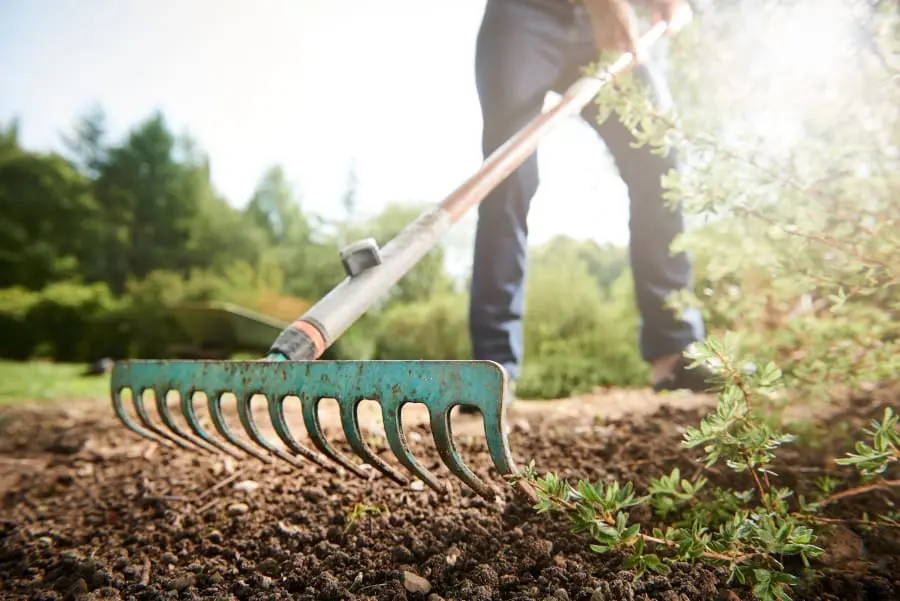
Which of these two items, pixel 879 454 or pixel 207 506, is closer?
pixel 879 454

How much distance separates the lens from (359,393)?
1.32 metres

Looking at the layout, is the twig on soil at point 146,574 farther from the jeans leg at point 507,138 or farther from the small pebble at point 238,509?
the jeans leg at point 507,138

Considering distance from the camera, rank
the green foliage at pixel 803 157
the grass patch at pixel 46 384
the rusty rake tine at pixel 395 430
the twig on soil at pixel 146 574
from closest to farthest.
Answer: the rusty rake tine at pixel 395 430 < the twig on soil at pixel 146 574 < the green foliage at pixel 803 157 < the grass patch at pixel 46 384

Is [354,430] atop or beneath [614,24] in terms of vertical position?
A: beneath

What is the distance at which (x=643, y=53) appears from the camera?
2.61 m

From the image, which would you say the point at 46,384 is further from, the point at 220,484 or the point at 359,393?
the point at 359,393

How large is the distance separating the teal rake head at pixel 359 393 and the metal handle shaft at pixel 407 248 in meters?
0.18

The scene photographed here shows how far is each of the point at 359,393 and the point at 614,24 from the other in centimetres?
210

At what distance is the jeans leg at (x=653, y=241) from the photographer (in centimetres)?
291

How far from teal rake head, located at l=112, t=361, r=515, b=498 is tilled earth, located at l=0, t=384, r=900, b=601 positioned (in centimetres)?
19

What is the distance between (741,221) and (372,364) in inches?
50.8

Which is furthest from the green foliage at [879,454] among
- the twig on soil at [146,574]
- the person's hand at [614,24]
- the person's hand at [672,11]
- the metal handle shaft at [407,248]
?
the person's hand at [672,11]

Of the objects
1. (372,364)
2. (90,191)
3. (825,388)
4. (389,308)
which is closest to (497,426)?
(372,364)

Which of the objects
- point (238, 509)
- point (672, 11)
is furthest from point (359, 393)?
point (672, 11)
